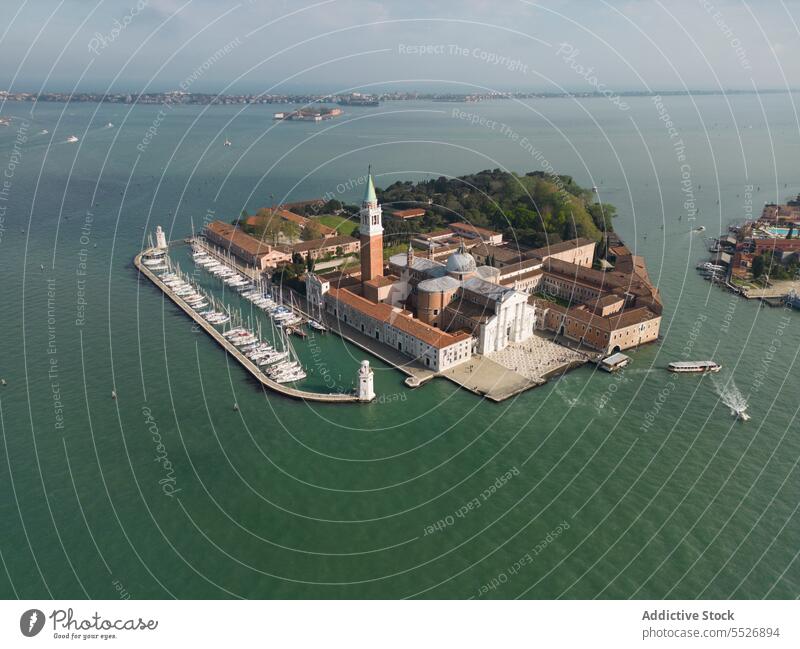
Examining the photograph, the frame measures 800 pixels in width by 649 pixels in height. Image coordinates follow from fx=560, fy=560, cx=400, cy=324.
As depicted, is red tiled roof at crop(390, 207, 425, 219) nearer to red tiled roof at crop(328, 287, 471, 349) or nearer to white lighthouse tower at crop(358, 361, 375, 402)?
red tiled roof at crop(328, 287, 471, 349)

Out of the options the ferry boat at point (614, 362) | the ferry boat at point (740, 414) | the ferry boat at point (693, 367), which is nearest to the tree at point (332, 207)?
the ferry boat at point (614, 362)

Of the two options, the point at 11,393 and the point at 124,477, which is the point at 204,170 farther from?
the point at 124,477

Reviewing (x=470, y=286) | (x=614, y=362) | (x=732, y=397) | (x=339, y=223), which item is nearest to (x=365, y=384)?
(x=470, y=286)

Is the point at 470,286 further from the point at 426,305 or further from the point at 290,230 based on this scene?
the point at 290,230

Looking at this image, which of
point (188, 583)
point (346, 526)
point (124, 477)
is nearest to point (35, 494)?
point (124, 477)

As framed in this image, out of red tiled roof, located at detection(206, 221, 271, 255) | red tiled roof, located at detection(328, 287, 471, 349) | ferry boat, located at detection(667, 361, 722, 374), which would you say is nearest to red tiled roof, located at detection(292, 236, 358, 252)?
red tiled roof, located at detection(206, 221, 271, 255)
